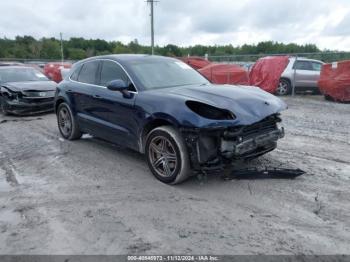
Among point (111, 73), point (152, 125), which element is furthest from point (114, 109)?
point (152, 125)

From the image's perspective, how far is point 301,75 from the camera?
50.6 ft

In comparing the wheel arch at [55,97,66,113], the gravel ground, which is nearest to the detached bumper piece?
the gravel ground

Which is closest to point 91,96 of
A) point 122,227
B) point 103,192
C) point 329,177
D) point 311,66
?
point 103,192

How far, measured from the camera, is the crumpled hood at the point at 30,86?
37.0 ft

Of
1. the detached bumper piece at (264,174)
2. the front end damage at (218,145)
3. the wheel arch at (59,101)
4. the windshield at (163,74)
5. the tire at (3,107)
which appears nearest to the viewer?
the front end damage at (218,145)

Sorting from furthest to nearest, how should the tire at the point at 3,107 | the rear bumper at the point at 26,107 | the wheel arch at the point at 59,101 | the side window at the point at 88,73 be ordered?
the tire at the point at 3,107, the rear bumper at the point at 26,107, the wheel arch at the point at 59,101, the side window at the point at 88,73

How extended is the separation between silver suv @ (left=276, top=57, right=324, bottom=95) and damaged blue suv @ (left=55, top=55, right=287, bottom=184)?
32.6ft

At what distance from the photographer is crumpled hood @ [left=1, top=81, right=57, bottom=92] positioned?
11.3 meters

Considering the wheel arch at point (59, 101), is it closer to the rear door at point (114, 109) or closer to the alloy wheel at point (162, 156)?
the rear door at point (114, 109)

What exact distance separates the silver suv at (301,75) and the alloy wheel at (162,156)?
37.8 feet

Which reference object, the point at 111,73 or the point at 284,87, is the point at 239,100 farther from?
the point at 284,87

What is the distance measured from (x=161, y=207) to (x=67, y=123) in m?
4.11

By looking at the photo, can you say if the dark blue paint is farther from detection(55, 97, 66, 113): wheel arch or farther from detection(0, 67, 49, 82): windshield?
detection(0, 67, 49, 82): windshield

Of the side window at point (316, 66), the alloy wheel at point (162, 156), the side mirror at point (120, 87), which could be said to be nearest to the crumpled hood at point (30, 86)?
the side mirror at point (120, 87)
